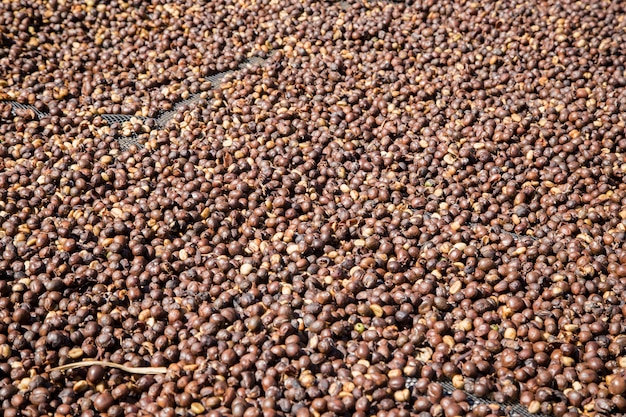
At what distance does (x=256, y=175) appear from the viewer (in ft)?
13.6

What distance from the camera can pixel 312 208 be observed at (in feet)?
13.0

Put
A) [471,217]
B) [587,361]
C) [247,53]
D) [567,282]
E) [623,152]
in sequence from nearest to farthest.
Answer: [587,361] < [567,282] < [471,217] < [623,152] < [247,53]

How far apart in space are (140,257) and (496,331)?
2.32 meters

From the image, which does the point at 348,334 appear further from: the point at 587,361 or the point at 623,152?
the point at 623,152

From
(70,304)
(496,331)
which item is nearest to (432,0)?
(496,331)

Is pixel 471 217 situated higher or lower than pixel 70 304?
higher

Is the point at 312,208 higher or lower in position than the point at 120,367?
higher

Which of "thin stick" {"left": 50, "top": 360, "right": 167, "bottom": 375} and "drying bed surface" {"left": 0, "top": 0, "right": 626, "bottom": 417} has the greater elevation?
"drying bed surface" {"left": 0, "top": 0, "right": 626, "bottom": 417}

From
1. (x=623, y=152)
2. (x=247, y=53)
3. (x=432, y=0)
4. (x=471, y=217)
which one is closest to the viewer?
(x=471, y=217)

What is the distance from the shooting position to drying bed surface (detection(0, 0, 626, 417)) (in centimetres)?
306

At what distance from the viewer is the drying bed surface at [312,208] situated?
10.0ft

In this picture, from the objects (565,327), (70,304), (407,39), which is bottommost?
(70,304)

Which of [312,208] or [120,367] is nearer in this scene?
[120,367]

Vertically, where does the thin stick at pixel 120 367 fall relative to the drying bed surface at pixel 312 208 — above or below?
below
